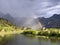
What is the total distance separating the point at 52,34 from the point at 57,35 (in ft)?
19.4

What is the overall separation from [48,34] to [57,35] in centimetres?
1060

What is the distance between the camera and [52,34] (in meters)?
132

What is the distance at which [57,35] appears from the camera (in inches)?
4978

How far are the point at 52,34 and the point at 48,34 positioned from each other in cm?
471

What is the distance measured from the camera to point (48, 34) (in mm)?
135375

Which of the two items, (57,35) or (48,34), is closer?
(57,35)
